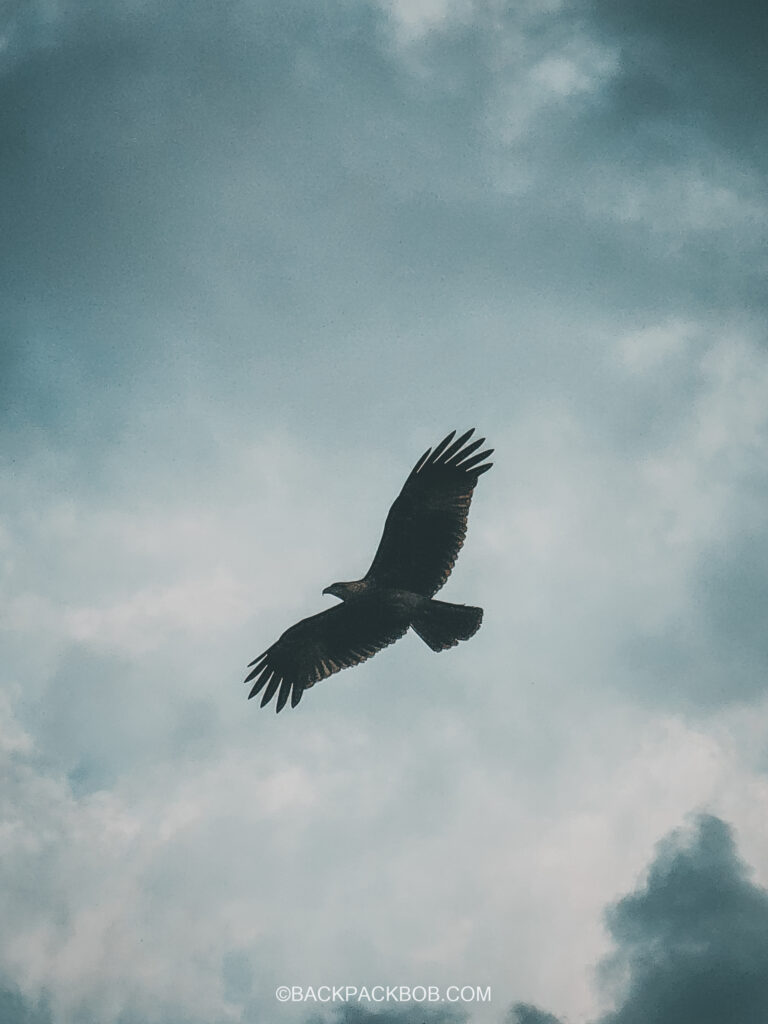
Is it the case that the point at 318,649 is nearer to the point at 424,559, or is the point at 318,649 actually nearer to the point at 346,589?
the point at 346,589

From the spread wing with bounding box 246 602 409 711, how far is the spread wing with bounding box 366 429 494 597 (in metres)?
1.11

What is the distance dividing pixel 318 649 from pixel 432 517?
3251 millimetres

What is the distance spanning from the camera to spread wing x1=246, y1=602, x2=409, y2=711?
13172 millimetres

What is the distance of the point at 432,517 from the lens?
490 inches

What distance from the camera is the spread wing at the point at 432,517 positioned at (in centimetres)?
1237

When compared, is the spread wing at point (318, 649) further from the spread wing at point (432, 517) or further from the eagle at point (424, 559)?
the spread wing at point (432, 517)

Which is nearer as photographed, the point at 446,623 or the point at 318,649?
the point at 446,623

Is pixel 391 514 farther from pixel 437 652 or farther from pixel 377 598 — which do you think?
pixel 437 652

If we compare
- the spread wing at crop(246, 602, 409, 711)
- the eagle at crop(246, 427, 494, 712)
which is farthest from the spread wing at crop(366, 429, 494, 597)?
the spread wing at crop(246, 602, 409, 711)

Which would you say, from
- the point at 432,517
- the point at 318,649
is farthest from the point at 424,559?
the point at 318,649

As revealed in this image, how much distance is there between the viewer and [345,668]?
13430 mm

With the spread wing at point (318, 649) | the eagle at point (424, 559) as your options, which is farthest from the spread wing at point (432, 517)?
the spread wing at point (318, 649)

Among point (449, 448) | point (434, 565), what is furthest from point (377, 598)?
point (449, 448)

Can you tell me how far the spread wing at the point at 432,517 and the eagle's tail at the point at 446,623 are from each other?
1.14 feet
